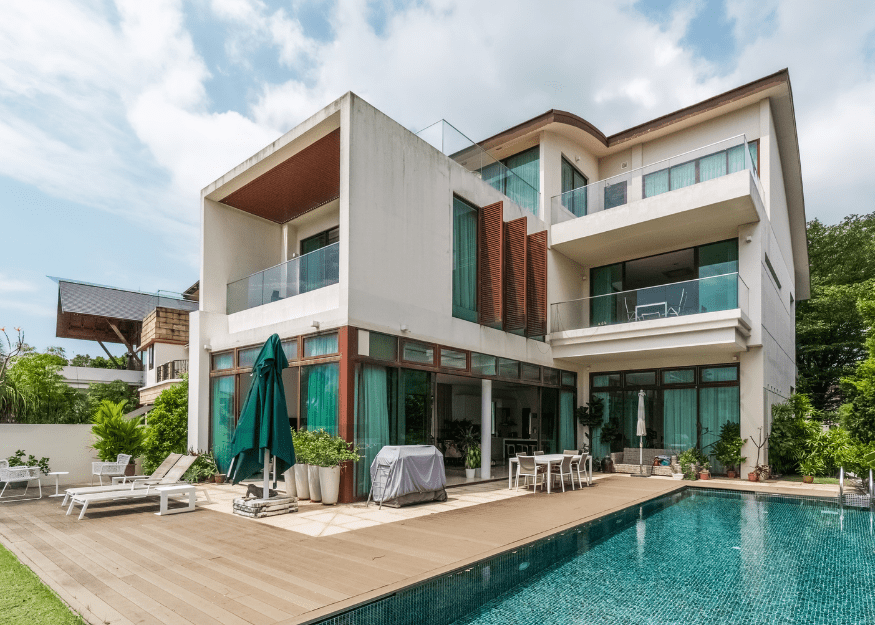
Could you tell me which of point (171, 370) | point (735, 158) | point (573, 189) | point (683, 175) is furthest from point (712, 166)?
point (171, 370)

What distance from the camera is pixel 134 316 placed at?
30547 millimetres

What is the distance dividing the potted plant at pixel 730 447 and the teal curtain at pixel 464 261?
6865 millimetres

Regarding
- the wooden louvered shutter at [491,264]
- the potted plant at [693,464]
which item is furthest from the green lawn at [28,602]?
the potted plant at [693,464]

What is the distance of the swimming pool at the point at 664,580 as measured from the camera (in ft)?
14.9

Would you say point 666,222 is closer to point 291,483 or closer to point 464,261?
point 464,261

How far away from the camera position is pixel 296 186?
12.8 meters

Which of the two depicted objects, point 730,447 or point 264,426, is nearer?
point 264,426

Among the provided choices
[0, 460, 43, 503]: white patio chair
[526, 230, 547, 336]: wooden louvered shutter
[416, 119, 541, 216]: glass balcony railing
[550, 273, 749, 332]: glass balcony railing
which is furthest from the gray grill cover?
[550, 273, 749, 332]: glass balcony railing

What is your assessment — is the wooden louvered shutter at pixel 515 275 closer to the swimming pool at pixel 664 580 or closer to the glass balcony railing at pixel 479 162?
the glass balcony railing at pixel 479 162

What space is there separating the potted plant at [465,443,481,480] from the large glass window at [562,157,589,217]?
23.2 feet

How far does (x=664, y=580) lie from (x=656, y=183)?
35.6 ft

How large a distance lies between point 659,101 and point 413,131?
9980mm

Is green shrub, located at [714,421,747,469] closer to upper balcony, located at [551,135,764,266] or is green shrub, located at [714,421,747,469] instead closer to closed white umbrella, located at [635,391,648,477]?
closed white umbrella, located at [635,391,648,477]

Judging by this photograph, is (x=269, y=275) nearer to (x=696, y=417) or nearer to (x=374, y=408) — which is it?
(x=374, y=408)
